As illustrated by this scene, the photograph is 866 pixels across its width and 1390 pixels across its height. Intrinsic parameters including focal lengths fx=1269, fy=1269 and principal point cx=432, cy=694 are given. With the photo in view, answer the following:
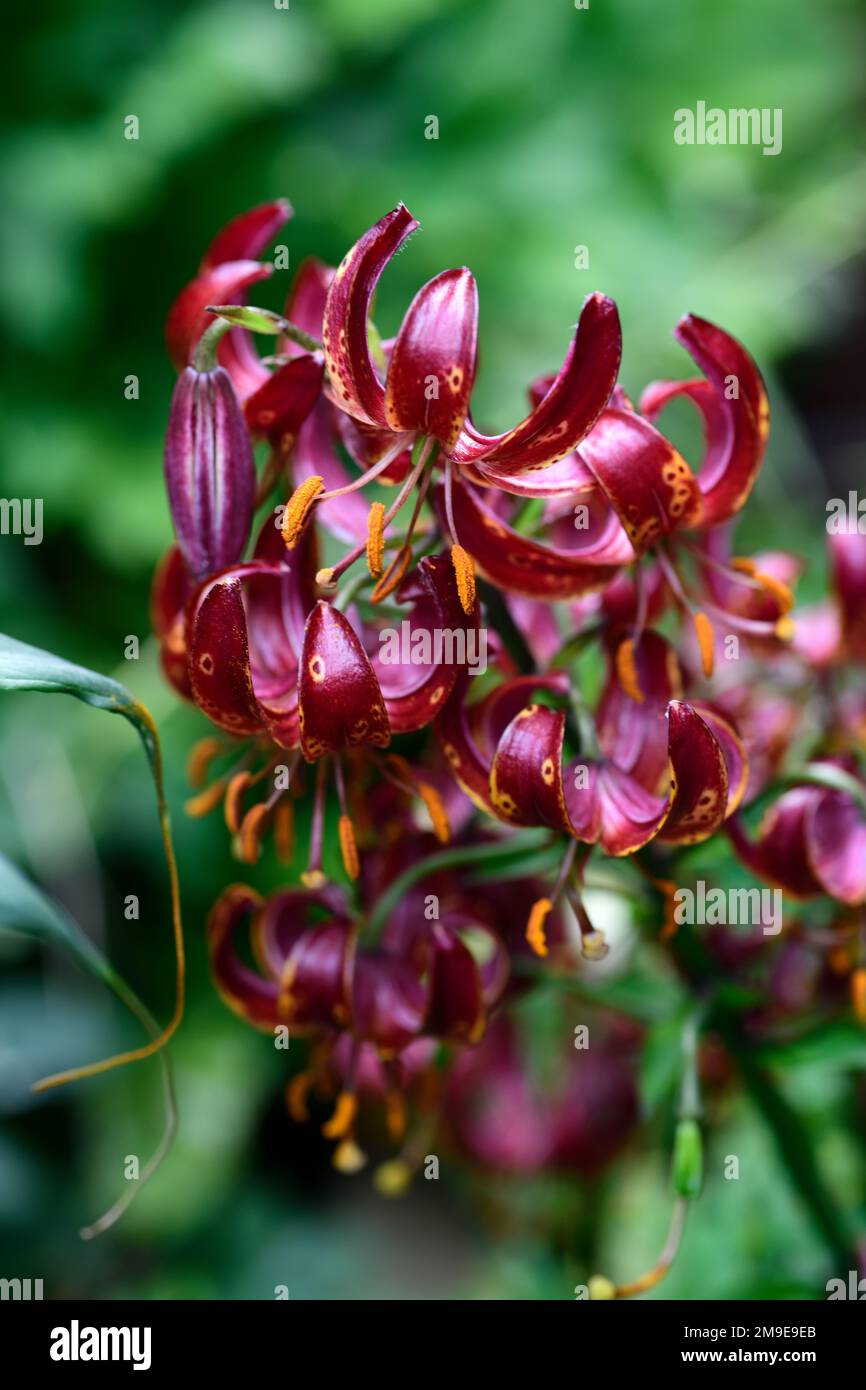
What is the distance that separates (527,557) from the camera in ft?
1.56

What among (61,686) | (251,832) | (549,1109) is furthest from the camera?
(549,1109)

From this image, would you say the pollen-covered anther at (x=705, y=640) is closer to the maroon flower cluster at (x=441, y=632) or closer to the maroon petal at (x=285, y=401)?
the maroon flower cluster at (x=441, y=632)

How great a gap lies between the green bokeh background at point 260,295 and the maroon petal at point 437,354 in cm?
84

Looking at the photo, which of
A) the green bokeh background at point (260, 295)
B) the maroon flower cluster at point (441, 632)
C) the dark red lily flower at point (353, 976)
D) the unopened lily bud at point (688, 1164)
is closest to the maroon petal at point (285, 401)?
the maroon flower cluster at point (441, 632)

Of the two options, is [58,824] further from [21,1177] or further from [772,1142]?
[772,1142]

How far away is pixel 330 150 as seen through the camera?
6.40ft

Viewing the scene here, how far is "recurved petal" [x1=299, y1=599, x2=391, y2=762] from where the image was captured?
1.40 ft

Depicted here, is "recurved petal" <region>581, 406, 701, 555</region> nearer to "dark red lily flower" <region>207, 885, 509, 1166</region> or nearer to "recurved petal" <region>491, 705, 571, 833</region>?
"recurved petal" <region>491, 705, 571, 833</region>

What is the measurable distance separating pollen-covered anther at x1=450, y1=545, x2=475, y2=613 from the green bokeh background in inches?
32.9

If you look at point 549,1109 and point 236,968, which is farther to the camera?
point 549,1109

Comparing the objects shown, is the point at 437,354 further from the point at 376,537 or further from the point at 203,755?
the point at 203,755

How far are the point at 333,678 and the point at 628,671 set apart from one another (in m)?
0.13

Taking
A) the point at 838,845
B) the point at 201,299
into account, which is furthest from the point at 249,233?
the point at 838,845

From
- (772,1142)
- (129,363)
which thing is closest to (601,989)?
(772,1142)
